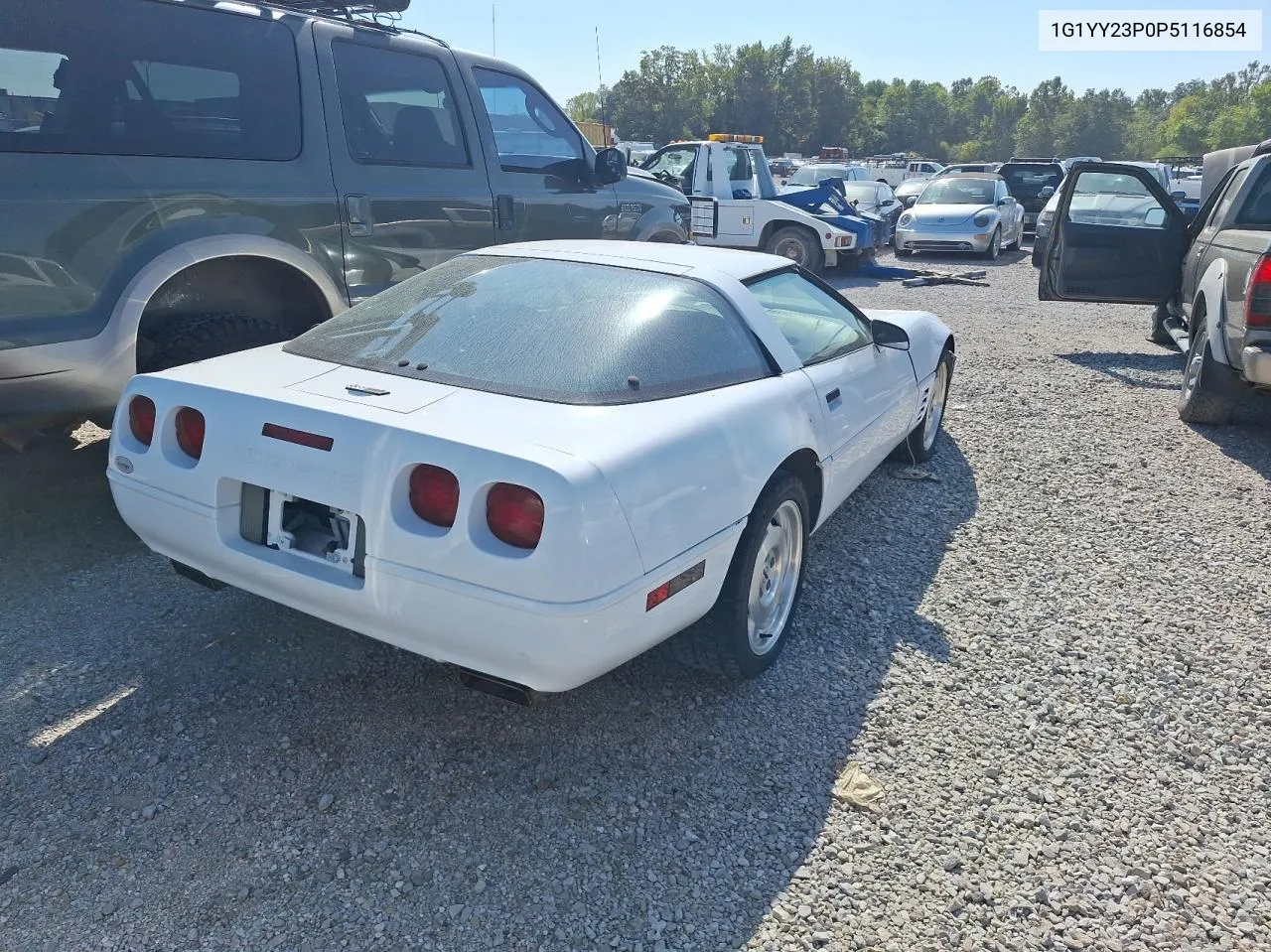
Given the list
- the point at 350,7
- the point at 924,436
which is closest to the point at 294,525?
the point at 350,7

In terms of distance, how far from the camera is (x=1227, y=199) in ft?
22.5

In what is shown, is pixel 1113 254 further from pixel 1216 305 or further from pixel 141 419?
pixel 141 419

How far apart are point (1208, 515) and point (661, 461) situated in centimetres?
368

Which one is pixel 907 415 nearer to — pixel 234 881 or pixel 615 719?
pixel 615 719

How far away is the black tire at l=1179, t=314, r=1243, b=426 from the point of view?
584 cm

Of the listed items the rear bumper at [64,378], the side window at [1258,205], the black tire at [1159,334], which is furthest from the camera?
the black tire at [1159,334]

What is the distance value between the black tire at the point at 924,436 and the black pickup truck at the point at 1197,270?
5.66ft

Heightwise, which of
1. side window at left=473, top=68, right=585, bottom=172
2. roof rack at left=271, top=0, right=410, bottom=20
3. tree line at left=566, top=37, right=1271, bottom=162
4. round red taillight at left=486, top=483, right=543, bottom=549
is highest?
tree line at left=566, top=37, right=1271, bottom=162

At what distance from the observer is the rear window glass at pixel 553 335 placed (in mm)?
2693

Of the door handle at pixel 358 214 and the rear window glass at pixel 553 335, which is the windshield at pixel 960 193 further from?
the rear window glass at pixel 553 335

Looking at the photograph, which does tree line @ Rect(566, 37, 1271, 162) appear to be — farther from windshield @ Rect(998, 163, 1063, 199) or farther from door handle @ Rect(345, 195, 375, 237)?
door handle @ Rect(345, 195, 375, 237)

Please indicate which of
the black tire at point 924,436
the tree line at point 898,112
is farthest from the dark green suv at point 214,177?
the tree line at point 898,112

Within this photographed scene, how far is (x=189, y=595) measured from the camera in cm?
351

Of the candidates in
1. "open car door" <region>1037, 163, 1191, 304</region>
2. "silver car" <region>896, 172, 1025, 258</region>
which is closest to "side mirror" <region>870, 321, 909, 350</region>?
"open car door" <region>1037, 163, 1191, 304</region>
